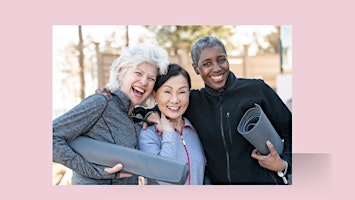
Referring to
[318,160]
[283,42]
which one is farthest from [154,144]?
[283,42]

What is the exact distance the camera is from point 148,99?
7.90 ft

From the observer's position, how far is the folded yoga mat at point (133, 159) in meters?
2.13

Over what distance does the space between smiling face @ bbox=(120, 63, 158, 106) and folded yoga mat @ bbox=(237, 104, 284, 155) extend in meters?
0.56

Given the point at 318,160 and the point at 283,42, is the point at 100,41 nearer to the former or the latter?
the point at 283,42

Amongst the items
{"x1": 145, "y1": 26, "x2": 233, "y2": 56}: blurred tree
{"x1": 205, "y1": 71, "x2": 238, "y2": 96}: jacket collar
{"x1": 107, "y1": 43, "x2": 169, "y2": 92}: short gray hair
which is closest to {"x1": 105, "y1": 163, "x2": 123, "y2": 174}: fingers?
{"x1": 107, "y1": 43, "x2": 169, "y2": 92}: short gray hair

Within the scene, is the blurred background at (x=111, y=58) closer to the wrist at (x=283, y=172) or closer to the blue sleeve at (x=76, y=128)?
the wrist at (x=283, y=172)

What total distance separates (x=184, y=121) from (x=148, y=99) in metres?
0.25

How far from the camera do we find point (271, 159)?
2303mm

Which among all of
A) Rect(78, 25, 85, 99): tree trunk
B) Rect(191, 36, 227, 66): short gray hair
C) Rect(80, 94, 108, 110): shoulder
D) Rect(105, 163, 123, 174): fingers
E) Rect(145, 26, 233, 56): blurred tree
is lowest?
Rect(105, 163, 123, 174): fingers

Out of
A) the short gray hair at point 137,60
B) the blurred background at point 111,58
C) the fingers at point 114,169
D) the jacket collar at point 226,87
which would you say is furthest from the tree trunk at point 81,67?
the fingers at point 114,169

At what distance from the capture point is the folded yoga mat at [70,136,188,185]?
83.9 inches

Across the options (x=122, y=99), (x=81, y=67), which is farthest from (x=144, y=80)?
(x=81, y=67)

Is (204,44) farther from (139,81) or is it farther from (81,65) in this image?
(81,65)

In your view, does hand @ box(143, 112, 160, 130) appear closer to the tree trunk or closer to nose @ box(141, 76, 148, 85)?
nose @ box(141, 76, 148, 85)
